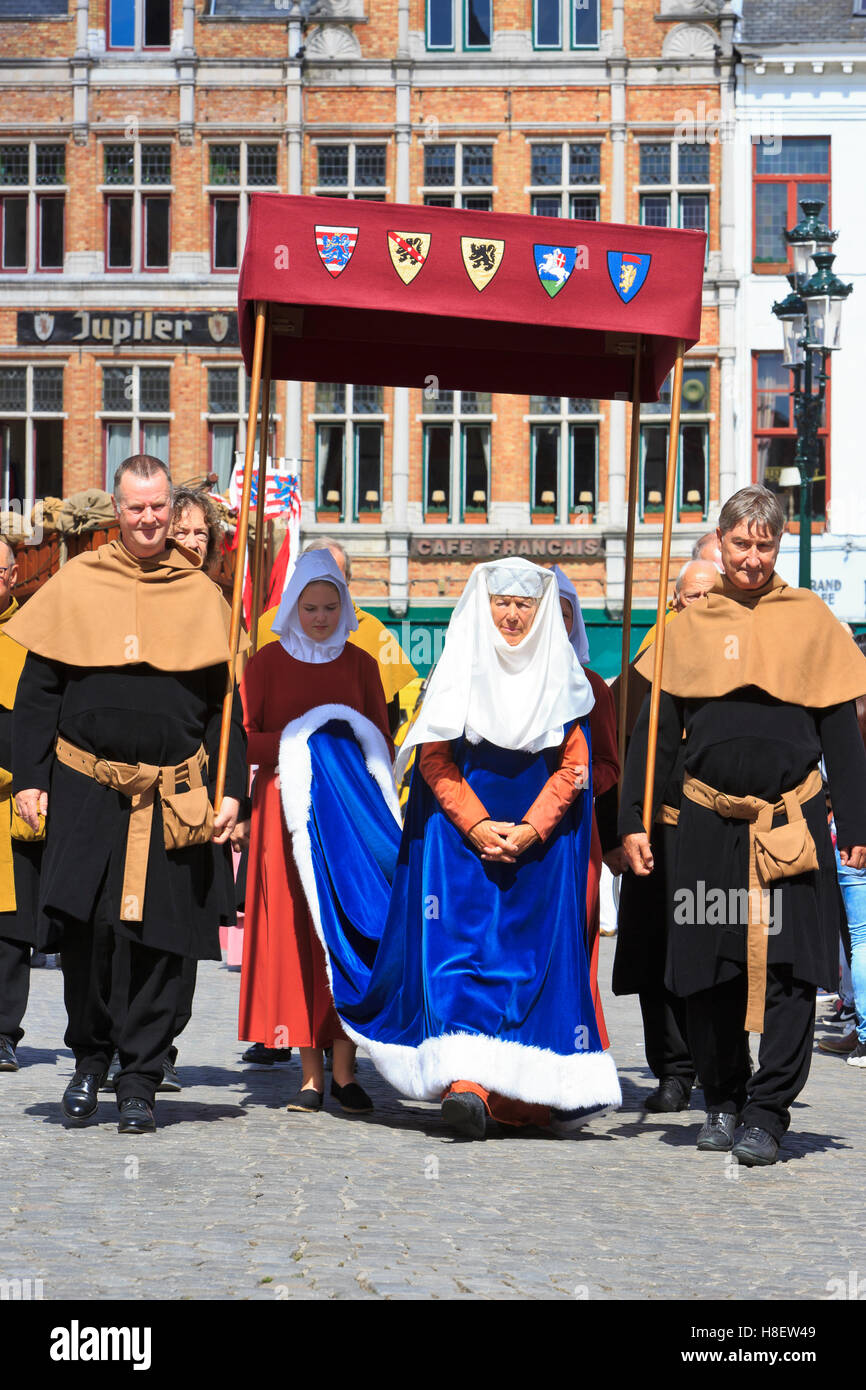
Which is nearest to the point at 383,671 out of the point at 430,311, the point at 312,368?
the point at 312,368

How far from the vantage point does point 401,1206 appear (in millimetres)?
5160

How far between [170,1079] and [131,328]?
72.3ft

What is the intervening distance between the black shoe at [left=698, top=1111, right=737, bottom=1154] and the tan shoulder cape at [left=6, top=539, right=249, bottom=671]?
2.14 m

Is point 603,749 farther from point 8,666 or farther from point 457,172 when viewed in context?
point 457,172

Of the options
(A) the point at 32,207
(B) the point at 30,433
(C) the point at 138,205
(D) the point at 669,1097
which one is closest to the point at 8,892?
(D) the point at 669,1097

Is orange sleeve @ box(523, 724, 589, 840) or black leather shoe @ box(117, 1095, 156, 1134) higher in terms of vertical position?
orange sleeve @ box(523, 724, 589, 840)

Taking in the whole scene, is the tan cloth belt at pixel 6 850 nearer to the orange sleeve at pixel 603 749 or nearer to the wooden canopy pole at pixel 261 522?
the wooden canopy pole at pixel 261 522

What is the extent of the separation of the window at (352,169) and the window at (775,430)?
228 inches

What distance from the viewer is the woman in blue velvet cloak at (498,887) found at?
660 centimetres

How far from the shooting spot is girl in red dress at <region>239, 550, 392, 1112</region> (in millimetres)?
7184

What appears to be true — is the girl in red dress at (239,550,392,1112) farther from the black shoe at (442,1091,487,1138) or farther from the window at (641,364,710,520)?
the window at (641,364,710,520)

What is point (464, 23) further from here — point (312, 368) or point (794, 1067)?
point (794, 1067)

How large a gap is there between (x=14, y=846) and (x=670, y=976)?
248 centimetres

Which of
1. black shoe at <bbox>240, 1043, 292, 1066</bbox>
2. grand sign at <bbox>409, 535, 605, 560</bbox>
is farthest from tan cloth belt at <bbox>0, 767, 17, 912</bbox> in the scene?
grand sign at <bbox>409, 535, 605, 560</bbox>
